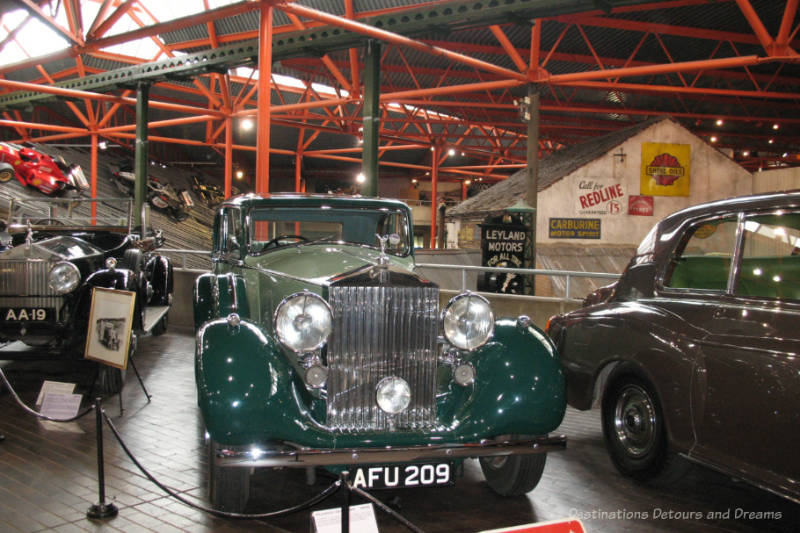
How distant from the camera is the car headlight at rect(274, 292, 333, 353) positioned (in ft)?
10.2

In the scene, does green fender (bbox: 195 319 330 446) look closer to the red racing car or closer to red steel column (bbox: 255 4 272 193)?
red steel column (bbox: 255 4 272 193)

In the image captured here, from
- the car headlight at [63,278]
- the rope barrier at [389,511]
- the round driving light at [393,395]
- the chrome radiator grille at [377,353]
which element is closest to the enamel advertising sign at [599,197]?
the car headlight at [63,278]

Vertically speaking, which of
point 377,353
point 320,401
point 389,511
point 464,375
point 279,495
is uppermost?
point 377,353

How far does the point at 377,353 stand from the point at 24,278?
13.9 feet

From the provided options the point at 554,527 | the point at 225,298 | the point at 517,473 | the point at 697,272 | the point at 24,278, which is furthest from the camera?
the point at 24,278

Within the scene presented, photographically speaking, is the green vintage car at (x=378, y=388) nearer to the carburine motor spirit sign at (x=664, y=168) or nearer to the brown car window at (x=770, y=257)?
the brown car window at (x=770, y=257)

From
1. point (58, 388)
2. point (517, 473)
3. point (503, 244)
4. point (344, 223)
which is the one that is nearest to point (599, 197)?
point (503, 244)

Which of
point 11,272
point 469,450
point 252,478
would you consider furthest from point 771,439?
point 11,272

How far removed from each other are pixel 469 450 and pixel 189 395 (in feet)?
12.1

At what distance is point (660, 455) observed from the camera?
3.65m

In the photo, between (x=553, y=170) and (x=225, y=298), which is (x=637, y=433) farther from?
(x=553, y=170)

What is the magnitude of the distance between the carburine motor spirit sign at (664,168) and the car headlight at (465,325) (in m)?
16.3

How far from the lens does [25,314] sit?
567cm

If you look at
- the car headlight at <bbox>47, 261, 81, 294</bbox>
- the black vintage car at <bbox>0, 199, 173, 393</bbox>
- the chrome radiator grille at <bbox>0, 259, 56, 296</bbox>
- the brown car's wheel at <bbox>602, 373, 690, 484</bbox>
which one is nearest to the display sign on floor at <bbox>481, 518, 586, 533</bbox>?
the brown car's wheel at <bbox>602, 373, 690, 484</bbox>
